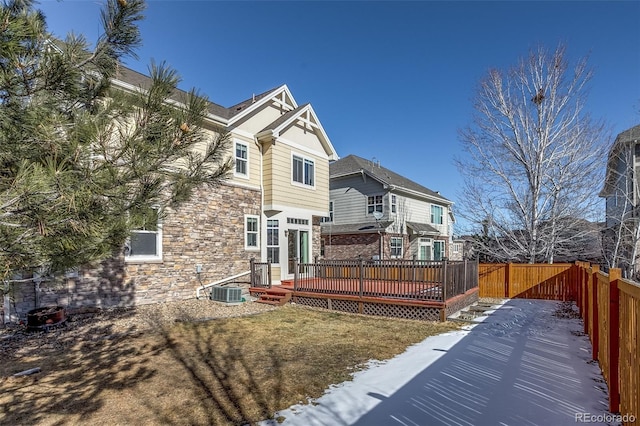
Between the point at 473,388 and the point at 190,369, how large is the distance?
3937 mm

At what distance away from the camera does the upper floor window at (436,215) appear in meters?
24.4

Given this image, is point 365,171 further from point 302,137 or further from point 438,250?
point 438,250

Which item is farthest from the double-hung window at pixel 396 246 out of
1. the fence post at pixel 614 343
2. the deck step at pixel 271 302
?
the fence post at pixel 614 343

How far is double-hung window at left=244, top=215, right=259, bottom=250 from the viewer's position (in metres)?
12.6

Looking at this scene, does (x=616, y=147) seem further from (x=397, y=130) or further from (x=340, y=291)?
(x=340, y=291)

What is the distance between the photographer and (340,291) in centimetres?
1006

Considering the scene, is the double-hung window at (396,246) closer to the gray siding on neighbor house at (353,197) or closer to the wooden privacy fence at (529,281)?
the gray siding on neighbor house at (353,197)

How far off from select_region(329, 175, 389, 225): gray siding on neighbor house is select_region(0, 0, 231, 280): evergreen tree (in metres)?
16.7

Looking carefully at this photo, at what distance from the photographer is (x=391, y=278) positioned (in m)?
9.96

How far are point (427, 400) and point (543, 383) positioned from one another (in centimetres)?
172

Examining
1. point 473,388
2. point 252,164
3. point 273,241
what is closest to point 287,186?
point 252,164

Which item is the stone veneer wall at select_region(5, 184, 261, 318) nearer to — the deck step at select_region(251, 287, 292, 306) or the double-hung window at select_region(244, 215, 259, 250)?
the double-hung window at select_region(244, 215, 259, 250)

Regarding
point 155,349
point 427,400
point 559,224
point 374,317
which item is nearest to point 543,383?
point 427,400

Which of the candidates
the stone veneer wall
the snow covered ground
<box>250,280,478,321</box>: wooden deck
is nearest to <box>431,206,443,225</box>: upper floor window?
<box>250,280,478,321</box>: wooden deck
